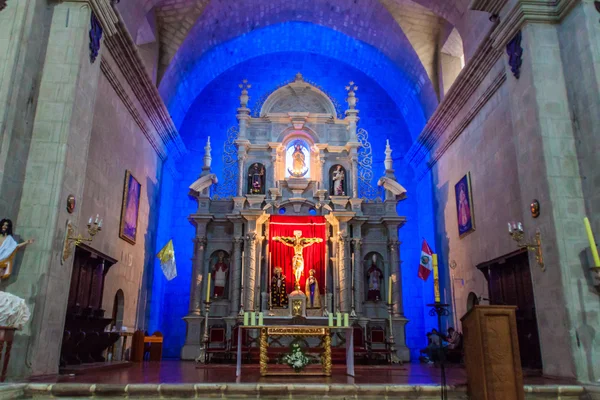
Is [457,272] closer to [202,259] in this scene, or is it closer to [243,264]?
[243,264]

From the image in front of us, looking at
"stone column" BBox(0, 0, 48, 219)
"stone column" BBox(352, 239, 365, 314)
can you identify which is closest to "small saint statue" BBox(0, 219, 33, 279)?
"stone column" BBox(0, 0, 48, 219)

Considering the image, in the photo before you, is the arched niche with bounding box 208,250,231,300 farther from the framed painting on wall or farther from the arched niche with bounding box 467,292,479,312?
the arched niche with bounding box 467,292,479,312

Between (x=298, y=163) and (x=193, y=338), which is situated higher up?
(x=298, y=163)

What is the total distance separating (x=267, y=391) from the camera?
6414 mm

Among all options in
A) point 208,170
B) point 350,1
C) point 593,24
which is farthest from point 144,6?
point 593,24

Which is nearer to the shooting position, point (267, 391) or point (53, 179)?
point (267, 391)

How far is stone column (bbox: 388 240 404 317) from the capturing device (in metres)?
15.1

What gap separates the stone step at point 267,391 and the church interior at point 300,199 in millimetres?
28

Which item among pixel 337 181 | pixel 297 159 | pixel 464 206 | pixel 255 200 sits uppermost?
pixel 297 159

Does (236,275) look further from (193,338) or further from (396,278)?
(396,278)

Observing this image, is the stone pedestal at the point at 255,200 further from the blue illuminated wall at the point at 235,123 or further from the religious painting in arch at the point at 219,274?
the blue illuminated wall at the point at 235,123

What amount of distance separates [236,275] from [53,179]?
7877mm

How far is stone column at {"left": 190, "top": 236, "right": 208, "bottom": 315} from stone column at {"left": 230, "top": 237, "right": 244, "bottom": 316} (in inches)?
38.7

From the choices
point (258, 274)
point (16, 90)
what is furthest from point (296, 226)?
point (16, 90)
